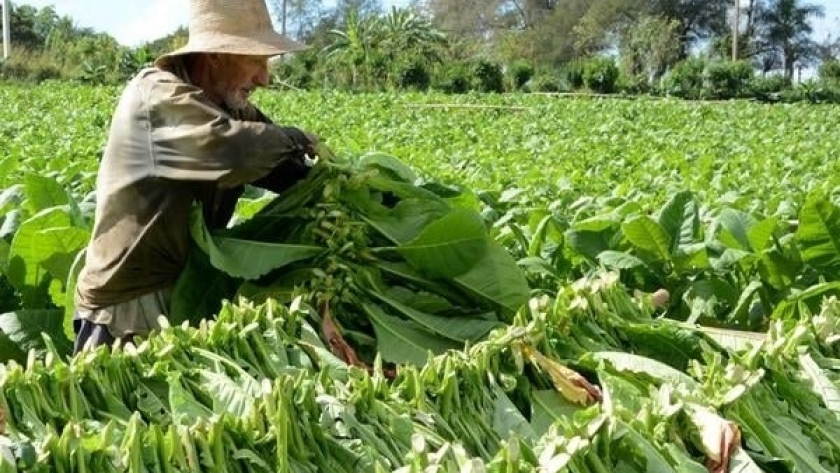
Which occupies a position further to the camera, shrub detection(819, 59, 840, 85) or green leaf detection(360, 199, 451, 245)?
shrub detection(819, 59, 840, 85)

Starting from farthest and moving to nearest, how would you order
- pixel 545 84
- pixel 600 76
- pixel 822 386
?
pixel 545 84 → pixel 600 76 → pixel 822 386

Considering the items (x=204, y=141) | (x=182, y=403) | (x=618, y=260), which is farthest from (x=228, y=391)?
(x=618, y=260)

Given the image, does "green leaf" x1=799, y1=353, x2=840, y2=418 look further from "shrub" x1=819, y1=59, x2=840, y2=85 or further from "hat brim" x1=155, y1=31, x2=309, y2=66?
"shrub" x1=819, y1=59, x2=840, y2=85

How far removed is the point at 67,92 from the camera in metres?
28.2

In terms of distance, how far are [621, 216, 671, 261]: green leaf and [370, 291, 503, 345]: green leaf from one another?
0.98 meters

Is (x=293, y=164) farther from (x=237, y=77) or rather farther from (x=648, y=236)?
(x=648, y=236)

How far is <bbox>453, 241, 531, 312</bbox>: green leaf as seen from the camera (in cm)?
310

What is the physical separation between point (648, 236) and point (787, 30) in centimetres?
7752

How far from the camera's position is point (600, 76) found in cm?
3978

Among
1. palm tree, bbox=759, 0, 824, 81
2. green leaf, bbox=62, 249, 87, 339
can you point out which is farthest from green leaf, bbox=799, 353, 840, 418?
palm tree, bbox=759, 0, 824, 81

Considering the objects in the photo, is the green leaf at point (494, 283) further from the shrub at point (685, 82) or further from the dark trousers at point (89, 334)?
the shrub at point (685, 82)

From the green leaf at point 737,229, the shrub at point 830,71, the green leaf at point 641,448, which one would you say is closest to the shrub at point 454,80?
the shrub at point 830,71

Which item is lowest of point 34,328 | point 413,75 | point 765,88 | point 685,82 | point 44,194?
point 765,88

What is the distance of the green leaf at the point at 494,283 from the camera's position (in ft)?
10.2
